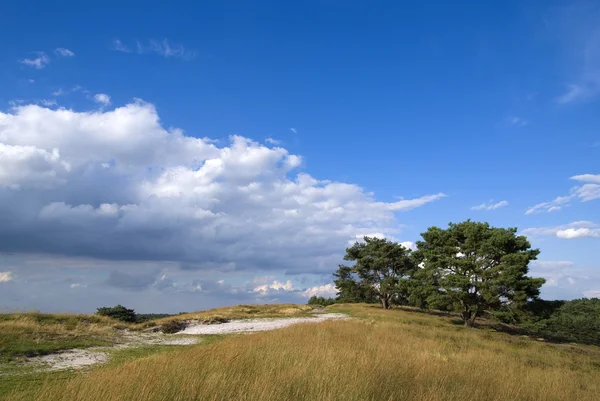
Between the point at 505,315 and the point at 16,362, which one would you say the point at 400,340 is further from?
the point at 505,315

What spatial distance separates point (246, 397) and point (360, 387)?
223 cm

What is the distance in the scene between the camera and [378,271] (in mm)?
56906

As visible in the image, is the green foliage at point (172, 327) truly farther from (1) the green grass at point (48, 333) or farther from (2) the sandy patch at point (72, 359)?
(2) the sandy patch at point (72, 359)

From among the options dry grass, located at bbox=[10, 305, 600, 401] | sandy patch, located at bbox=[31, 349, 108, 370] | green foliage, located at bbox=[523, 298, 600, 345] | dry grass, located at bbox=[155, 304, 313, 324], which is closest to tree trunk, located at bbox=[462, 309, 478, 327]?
green foliage, located at bbox=[523, 298, 600, 345]

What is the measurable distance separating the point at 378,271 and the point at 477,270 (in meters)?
17.9

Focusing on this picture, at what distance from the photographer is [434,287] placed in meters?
43.9

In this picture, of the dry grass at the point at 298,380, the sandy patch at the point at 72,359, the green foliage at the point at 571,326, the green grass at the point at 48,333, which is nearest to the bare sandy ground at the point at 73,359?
Answer: the sandy patch at the point at 72,359

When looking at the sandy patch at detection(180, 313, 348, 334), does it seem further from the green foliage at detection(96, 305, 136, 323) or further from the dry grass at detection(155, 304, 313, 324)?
the green foliage at detection(96, 305, 136, 323)

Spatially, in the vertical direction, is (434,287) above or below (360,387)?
above

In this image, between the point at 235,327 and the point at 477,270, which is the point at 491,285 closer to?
the point at 477,270

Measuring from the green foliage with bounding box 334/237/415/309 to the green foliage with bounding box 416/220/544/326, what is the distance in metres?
7.53

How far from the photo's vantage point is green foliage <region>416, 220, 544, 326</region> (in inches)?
1497

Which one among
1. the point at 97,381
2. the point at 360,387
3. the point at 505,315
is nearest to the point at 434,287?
the point at 505,315

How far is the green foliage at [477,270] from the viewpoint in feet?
125
